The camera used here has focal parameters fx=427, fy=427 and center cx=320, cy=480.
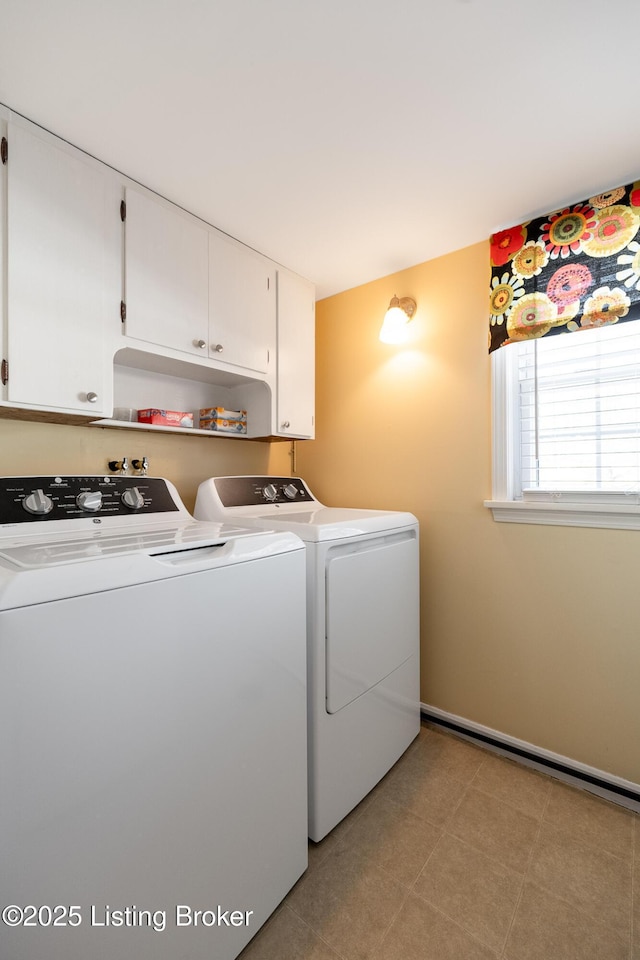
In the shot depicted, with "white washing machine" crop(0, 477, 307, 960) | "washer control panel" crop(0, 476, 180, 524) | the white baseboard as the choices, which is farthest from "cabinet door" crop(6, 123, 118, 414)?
the white baseboard

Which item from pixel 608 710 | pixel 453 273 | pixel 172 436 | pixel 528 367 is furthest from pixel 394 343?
pixel 608 710

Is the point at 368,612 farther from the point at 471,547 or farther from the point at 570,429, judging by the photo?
the point at 570,429

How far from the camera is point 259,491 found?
211 cm

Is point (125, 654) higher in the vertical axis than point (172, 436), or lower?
lower

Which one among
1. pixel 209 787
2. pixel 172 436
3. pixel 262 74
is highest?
pixel 262 74

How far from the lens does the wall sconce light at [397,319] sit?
6.99ft

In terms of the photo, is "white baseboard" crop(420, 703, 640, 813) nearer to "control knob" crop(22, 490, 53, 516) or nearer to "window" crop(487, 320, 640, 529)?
"window" crop(487, 320, 640, 529)

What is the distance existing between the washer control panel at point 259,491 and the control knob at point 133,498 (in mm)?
380

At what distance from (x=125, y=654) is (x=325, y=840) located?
1156 millimetres

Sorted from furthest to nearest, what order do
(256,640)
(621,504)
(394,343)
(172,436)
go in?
(394,343) → (172,436) → (621,504) → (256,640)

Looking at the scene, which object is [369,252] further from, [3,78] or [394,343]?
[3,78]

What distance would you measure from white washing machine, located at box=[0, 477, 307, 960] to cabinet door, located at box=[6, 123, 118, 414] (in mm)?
361

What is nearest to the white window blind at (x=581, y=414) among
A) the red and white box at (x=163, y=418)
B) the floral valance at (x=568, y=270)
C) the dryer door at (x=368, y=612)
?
the floral valance at (x=568, y=270)

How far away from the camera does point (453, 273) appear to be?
6.80 ft
